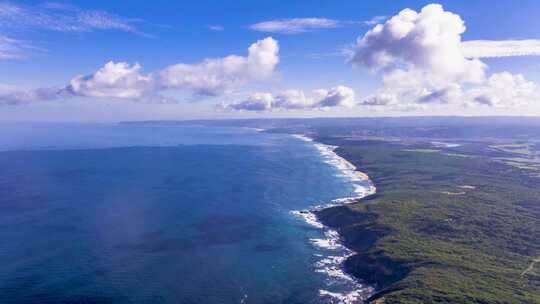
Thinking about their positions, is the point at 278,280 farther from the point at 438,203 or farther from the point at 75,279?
the point at 438,203

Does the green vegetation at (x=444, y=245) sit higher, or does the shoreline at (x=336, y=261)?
the green vegetation at (x=444, y=245)

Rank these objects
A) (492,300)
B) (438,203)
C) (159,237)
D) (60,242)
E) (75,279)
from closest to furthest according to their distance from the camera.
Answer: (492,300) < (75,279) < (60,242) < (159,237) < (438,203)

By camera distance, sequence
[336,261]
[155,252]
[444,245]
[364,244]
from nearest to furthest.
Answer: [336,261] < [155,252] < [444,245] < [364,244]

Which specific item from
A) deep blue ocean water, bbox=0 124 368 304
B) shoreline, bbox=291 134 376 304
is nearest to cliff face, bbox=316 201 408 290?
shoreline, bbox=291 134 376 304

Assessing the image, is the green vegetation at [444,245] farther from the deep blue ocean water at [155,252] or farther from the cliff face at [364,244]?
the deep blue ocean water at [155,252]

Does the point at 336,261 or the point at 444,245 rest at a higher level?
the point at 444,245

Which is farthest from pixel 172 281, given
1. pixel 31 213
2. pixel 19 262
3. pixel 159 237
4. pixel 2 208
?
pixel 2 208

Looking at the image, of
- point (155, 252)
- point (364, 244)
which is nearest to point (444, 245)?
point (364, 244)

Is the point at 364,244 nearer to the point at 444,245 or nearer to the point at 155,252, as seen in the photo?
the point at 444,245

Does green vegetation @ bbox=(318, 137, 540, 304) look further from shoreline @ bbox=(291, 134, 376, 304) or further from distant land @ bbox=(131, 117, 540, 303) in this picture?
shoreline @ bbox=(291, 134, 376, 304)

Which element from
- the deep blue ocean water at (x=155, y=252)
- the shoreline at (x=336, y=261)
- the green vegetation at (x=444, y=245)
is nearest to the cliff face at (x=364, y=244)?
the green vegetation at (x=444, y=245)

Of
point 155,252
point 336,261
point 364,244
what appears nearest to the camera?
point 336,261
